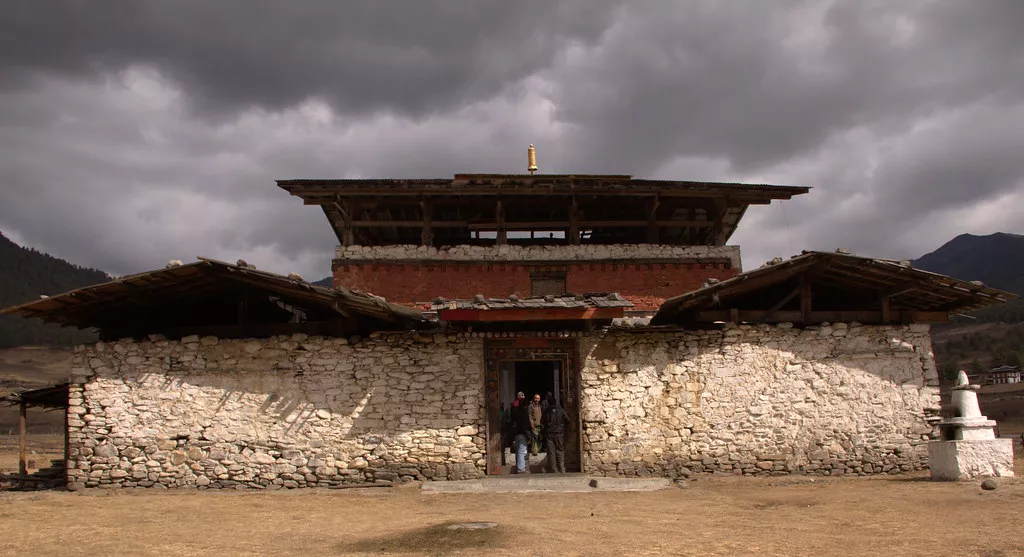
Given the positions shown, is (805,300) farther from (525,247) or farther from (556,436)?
(525,247)

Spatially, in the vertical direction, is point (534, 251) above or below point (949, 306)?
above

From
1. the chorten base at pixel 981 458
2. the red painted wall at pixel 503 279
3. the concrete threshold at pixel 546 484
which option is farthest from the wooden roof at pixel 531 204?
the chorten base at pixel 981 458

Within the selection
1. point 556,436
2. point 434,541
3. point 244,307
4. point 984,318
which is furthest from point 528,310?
point 984,318

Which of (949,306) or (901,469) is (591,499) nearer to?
(901,469)

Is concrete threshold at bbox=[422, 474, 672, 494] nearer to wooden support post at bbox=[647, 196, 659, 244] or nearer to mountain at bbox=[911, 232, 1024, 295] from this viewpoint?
wooden support post at bbox=[647, 196, 659, 244]

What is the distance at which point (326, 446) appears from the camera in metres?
12.5

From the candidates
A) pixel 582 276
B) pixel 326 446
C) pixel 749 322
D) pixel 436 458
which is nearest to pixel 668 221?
pixel 582 276

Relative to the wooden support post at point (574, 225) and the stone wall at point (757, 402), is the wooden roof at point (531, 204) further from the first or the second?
the stone wall at point (757, 402)

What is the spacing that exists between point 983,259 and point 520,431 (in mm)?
104299

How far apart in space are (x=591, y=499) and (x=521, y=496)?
1195 millimetres

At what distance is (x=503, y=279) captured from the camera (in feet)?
59.2

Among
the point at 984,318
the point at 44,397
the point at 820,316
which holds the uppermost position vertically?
the point at 984,318

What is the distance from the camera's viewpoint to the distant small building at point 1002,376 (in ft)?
127

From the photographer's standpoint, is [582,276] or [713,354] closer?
[713,354]
